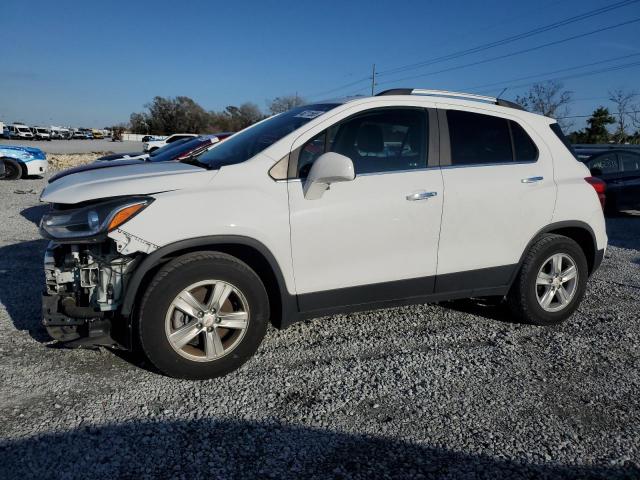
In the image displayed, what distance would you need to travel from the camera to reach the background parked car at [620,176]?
10.9 metres

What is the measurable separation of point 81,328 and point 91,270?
395 mm

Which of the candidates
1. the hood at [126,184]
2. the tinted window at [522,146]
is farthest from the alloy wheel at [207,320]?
the tinted window at [522,146]

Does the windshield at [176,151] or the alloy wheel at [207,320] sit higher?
the windshield at [176,151]

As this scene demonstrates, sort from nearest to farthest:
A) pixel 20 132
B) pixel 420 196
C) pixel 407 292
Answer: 1. pixel 420 196
2. pixel 407 292
3. pixel 20 132

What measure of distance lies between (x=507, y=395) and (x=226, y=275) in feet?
6.43

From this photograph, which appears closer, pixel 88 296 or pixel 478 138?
pixel 88 296

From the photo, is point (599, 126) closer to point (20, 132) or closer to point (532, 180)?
point (532, 180)

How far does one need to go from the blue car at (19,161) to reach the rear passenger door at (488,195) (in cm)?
1481

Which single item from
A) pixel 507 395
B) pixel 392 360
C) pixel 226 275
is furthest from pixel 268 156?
pixel 507 395

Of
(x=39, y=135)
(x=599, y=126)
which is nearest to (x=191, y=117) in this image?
(x=39, y=135)

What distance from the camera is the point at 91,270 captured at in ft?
10.1

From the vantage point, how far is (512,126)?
4.14 meters

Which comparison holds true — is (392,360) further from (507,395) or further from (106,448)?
(106,448)

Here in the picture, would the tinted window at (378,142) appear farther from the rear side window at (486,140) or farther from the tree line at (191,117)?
the tree line at (191,117)
